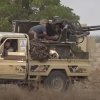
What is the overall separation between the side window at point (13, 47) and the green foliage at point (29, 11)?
24.5ft

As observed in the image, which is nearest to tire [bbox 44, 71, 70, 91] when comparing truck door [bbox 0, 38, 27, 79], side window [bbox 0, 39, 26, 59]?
truck door [bbox 0, 38, 27, 79]

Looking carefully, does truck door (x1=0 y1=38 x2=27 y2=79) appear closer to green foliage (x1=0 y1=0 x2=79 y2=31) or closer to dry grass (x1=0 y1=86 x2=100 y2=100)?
dry grass (x1=0 y1=86 x2=100 y2=100)

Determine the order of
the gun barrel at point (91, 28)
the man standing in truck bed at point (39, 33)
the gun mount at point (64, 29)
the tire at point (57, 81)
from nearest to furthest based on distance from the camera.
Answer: the tire at point (57, 81), the man standing in truck bed at point (39, 33), the gun mount at point (64, 29), the gun barrel at point (91, 28)

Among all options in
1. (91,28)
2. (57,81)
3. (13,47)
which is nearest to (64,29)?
(91,28)

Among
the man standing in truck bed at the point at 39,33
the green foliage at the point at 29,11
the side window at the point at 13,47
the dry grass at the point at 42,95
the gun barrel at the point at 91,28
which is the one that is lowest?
the dry grass at the point at 42,95

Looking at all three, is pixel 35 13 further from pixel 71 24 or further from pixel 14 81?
pixel 14 81

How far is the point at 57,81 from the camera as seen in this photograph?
1441cm

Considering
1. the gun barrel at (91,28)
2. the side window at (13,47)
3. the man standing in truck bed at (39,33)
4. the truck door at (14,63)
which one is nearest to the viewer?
the truck door at (14,63)

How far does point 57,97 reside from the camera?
1136cm

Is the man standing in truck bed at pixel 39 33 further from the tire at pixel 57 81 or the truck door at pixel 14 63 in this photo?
the tire at pixel 57 81

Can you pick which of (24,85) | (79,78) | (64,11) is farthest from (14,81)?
(64,11)

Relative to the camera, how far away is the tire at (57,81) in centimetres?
1419

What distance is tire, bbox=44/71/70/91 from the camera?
46.5 ft

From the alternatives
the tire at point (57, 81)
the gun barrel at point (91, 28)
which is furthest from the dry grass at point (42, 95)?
the gun barrel at point (91, 28)
